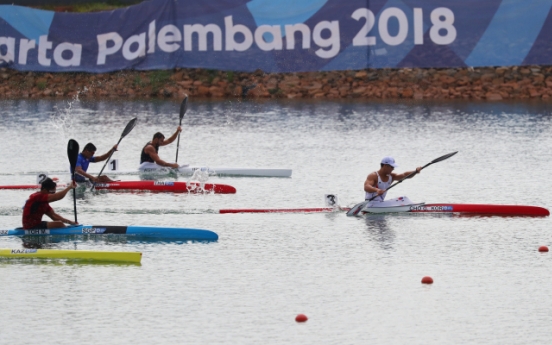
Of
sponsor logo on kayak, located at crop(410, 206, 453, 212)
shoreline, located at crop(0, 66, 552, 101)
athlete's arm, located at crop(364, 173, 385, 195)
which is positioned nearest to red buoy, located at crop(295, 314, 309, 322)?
athlete's arm, located at crop(364, 173, 385, 195)

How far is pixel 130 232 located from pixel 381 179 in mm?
6223

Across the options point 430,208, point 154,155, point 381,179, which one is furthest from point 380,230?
point 154,155

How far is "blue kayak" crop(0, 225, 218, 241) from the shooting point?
2170 cm

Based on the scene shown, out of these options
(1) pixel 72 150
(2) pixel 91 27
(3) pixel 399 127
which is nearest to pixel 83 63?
(2) pixel 91 27

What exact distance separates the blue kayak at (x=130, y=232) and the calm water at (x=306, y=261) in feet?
0.98

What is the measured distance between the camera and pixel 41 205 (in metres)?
21.5

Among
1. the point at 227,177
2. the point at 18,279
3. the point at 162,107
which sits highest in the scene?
the point at 162,107

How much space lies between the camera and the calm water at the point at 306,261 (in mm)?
16547

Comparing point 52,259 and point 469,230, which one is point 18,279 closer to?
point 52,259

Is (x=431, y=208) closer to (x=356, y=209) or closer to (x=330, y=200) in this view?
(x=356, y=209)

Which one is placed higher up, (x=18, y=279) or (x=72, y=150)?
(x=72, y=150)

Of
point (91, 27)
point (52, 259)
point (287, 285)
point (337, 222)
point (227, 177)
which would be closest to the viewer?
point (287, 285)

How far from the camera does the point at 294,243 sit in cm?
2227

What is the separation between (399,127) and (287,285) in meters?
23.1
